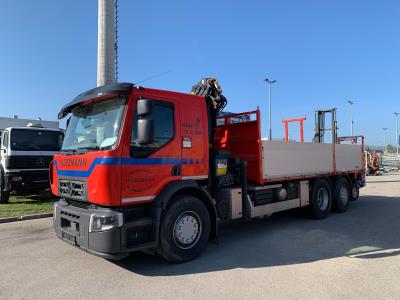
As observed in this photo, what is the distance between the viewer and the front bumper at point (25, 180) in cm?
1174

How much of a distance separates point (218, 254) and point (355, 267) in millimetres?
2171

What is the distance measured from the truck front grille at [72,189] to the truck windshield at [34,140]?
703cm

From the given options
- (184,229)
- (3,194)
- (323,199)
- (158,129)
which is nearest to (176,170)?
(158,129)

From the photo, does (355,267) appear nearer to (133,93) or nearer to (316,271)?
(316,271)

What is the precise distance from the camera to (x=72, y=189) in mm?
5582

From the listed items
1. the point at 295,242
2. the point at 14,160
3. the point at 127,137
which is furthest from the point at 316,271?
the point at 14,160

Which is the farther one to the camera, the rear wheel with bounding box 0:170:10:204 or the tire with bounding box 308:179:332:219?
the rear wheel with bounding box 0:170:10:204

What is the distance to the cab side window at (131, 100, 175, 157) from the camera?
5.12m

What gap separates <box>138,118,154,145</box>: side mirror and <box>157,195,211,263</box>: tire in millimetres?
1222

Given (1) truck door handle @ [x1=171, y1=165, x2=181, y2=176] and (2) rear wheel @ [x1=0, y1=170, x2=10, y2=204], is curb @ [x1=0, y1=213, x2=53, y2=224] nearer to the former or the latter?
(2) rear wheel @ [x1=0, y1=170, x2=10, y2=204]

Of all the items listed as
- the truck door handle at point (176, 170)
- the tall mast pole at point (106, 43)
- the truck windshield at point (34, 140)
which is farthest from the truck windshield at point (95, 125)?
the tall mast pole at point (106, 43)

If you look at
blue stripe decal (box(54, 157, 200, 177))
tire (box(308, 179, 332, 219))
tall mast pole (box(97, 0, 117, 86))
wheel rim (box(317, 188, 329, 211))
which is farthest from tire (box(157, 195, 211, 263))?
tall mast pole (box(97, 0, 117, 86))

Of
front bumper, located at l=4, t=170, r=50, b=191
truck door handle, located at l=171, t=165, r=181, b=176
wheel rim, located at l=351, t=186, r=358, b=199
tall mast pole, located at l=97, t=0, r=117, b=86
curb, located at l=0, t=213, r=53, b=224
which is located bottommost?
curb, located at l=0, t=213, r=53, b=224

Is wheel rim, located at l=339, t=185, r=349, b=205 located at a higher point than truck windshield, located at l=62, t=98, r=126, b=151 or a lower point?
lower
